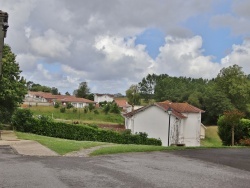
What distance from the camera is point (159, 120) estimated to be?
51.0 meters

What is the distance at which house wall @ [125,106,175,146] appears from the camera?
166 feet

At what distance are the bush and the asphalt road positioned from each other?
16.1m

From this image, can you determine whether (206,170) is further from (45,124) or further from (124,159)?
(45,124)

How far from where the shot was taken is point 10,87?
29.9 metres

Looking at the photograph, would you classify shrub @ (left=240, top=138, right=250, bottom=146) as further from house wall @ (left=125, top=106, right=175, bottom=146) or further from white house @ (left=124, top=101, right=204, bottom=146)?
house wall @ (left=125, top=106, right=175, bottom=146)

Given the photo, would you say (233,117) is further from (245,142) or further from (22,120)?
(22,120)

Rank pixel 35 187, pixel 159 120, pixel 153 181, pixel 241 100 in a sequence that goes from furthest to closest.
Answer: pixel 241 100, pixel 159 120, pixel 153 181, pixel 35 187

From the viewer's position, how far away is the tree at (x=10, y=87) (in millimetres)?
29500

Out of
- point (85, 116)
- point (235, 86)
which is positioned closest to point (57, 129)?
point (85, 116)

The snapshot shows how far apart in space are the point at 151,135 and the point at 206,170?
38913 millimetres

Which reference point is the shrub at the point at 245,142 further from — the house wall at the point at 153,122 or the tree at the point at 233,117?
the house wall at the point at 153,122

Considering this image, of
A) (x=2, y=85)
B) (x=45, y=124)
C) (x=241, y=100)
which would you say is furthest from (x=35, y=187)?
(x=241, y=100)

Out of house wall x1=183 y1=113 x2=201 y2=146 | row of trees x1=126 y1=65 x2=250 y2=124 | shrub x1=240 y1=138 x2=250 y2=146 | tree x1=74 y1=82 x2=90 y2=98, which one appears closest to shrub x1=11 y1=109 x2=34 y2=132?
shrub x1=240 y1=138 x2=250 y2=146

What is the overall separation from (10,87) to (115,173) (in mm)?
20505
